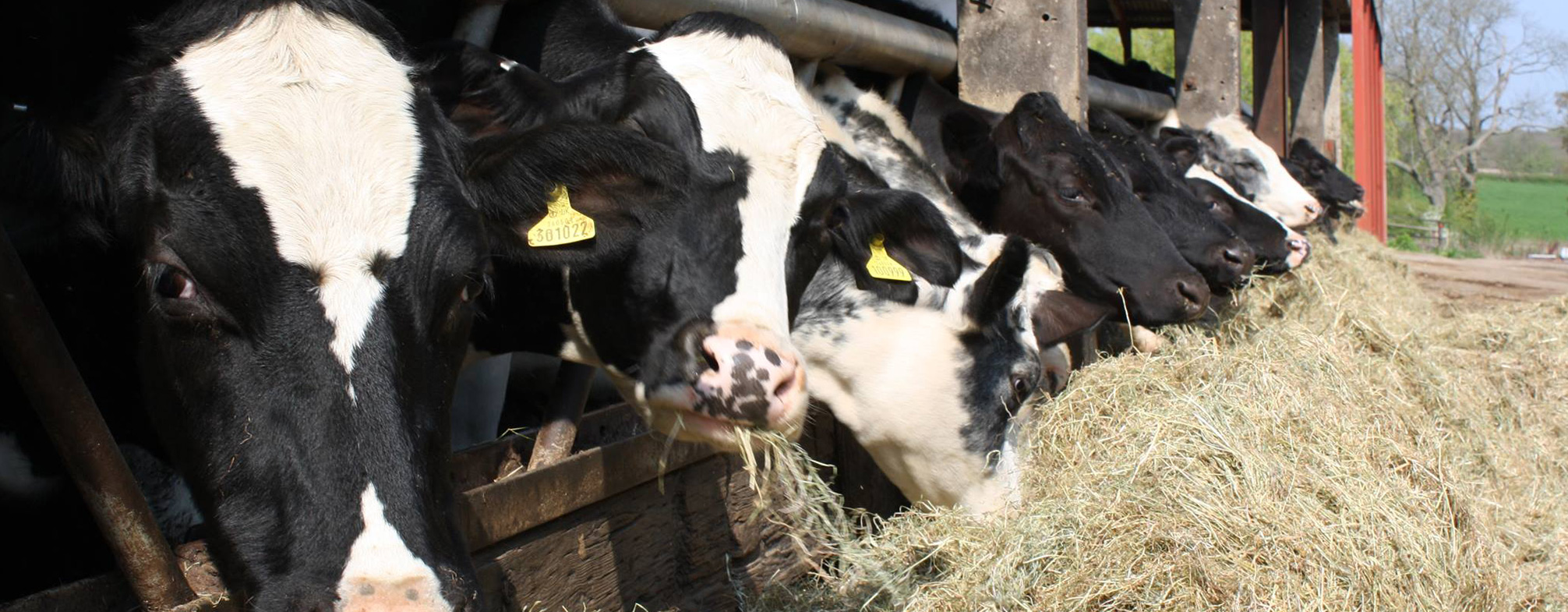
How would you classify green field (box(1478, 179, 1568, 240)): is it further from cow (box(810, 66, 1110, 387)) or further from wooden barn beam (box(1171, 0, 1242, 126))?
cow (box(810, 66, 1110, 387))

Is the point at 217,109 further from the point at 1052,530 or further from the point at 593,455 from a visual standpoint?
the point at 1052,530

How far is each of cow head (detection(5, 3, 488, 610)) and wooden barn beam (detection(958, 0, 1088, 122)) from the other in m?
3.94

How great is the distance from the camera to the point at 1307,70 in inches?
502

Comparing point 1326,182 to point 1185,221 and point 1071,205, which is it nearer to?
point 1185,221

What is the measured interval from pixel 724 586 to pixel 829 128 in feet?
5.65

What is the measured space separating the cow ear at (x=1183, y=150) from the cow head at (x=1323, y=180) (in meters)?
3.55

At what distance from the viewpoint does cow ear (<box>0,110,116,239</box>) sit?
2301 millimetres

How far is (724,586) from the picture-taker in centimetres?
395

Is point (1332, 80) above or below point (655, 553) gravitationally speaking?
below

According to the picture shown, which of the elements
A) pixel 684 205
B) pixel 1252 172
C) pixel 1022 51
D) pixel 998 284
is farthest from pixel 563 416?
pixel 1252 172

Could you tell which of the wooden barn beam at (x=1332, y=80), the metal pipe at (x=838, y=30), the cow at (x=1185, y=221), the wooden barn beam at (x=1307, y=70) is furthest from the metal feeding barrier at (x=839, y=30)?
the wooden barn beam at (x=1332, y=80)

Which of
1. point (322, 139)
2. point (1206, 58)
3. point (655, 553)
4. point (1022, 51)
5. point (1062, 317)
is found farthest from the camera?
point (1206, 58)

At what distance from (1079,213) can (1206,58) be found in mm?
4339

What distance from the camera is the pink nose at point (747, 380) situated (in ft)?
8.93
